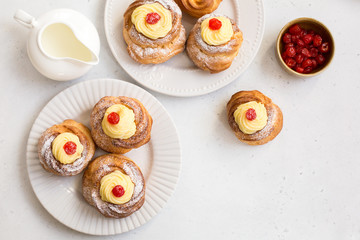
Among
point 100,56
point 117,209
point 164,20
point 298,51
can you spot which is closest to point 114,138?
point 117,209

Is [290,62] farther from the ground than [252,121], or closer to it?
farther from the ground

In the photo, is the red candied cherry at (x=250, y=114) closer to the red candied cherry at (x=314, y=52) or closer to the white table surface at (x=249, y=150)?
the white table surface at (x=249, y=150)

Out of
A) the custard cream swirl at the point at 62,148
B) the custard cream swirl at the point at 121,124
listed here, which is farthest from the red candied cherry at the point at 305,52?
the custard cream swirl at the point at 62,148

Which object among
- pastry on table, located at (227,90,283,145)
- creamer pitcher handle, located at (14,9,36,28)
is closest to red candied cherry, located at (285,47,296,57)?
pastry on table, located at (227,90,283,145)

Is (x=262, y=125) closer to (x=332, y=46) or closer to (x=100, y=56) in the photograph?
(x=332, y=46)

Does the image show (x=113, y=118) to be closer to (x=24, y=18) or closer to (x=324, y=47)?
(x=24, y=18)

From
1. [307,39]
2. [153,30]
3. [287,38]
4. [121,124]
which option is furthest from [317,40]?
[121,124]
